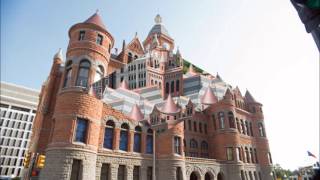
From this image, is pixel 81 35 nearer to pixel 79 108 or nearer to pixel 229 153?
pixel 79 108

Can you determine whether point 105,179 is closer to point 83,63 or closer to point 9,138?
point 83,63

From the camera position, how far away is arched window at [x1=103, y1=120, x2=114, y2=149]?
24.0 meters

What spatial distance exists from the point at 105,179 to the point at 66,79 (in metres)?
11.6

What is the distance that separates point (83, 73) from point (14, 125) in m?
90.6

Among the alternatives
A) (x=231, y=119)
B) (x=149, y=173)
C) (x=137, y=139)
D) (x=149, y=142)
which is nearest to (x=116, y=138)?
(x=137, y=139)

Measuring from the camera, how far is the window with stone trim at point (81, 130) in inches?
824

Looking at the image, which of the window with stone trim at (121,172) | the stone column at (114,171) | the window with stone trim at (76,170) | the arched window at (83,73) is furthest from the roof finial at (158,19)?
the window with stone trim at (76,170)

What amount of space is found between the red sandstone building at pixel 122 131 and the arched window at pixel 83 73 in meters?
0.10

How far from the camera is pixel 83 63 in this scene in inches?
948

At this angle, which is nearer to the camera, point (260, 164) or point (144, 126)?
point (144, 126)

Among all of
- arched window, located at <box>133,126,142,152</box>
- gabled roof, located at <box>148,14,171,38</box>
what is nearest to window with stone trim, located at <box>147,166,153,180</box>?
arched window, located at <box>133,126,142,152</box>

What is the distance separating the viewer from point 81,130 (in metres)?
21.3

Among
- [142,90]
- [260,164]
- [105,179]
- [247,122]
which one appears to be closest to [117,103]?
[142,90]

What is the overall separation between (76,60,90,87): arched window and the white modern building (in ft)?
271
